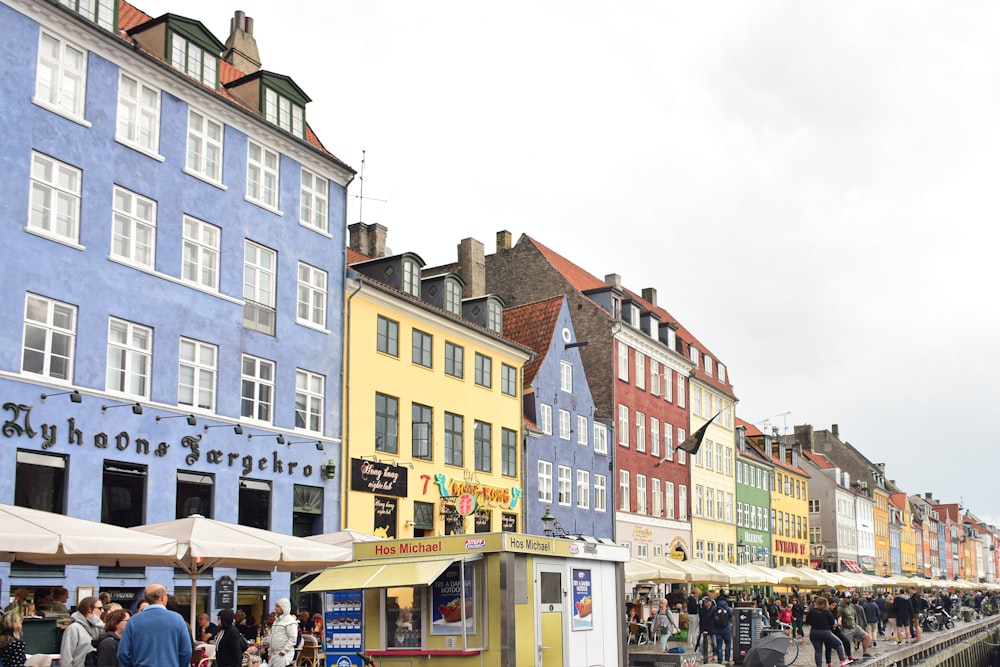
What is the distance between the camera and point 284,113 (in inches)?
1235

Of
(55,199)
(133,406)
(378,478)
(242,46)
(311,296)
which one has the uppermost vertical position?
(242,46)


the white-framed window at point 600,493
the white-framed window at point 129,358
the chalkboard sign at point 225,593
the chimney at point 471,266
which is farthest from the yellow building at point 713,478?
the white-framed window at point 129,358

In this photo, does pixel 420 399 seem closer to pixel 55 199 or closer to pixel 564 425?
pixel 564 425

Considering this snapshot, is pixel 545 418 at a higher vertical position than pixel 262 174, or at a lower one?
lower

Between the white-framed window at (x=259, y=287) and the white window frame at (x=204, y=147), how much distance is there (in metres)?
2.12

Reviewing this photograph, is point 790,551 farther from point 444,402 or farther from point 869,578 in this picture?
point 444,402

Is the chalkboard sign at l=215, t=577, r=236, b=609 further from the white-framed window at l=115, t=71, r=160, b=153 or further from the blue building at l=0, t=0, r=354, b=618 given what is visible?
the white-framed window at l=115, t=71, r=160, b=153

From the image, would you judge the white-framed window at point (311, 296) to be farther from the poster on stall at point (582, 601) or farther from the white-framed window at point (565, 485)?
the white-framed window at point (565, 485)

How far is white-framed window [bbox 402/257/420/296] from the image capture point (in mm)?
36031

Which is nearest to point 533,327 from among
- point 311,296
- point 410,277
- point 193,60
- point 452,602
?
point 410,277

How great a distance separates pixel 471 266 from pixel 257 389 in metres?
19.7

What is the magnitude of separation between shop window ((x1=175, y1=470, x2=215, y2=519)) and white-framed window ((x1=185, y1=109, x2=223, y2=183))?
7445mm

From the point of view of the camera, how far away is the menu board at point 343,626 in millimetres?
17375

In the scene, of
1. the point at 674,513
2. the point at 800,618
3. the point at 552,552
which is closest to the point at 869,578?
the point at 674,513
